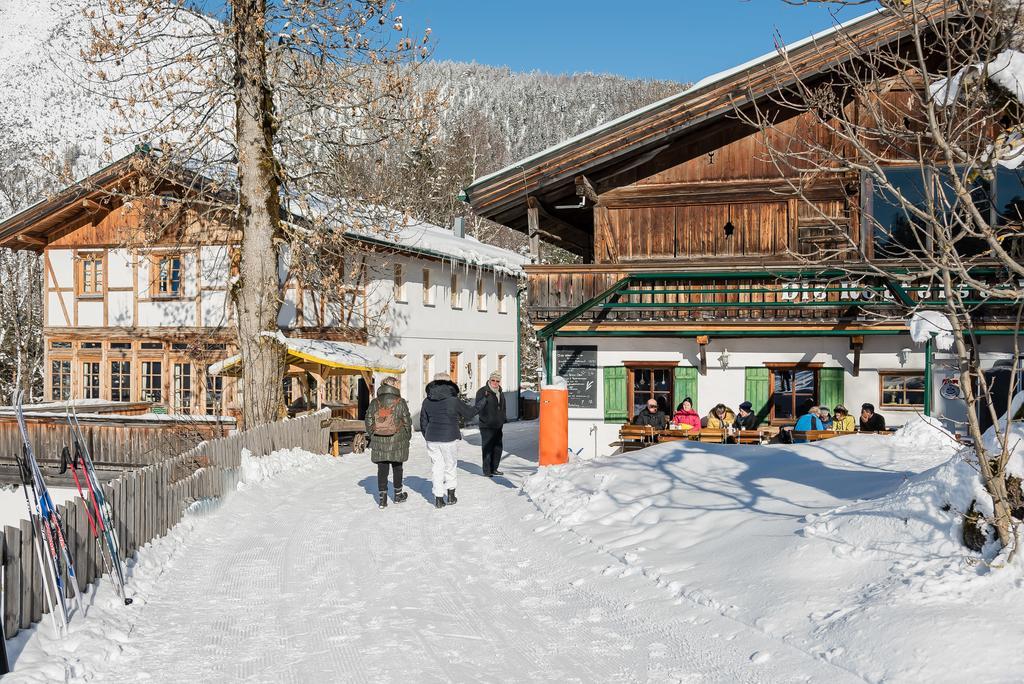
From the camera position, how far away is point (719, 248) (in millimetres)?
19406

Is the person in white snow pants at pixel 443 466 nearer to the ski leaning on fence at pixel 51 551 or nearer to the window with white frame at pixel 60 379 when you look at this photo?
the ski leaning on fence at pixel 51 551

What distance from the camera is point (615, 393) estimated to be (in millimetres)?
18922

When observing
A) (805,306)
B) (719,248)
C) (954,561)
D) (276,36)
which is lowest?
(954,561)

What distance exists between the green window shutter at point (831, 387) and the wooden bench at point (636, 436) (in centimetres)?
352

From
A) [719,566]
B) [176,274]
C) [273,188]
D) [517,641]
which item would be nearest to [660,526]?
[719,566]

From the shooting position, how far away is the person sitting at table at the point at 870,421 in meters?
16.6

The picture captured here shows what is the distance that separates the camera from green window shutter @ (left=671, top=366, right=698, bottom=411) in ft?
61.4

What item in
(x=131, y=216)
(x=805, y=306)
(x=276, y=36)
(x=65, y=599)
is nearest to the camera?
(x=65, y=599)

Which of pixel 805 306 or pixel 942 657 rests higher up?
pixel 805 306

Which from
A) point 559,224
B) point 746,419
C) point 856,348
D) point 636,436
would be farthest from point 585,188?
point 856,348

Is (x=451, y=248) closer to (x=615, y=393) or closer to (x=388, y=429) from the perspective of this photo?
(x=615, y=393)

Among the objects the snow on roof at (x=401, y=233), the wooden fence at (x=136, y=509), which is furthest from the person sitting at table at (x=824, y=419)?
the wooden fence at (x=136, y=509)

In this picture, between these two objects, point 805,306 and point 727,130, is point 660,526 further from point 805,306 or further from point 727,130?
point 727,130

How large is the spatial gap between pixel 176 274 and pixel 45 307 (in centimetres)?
429
